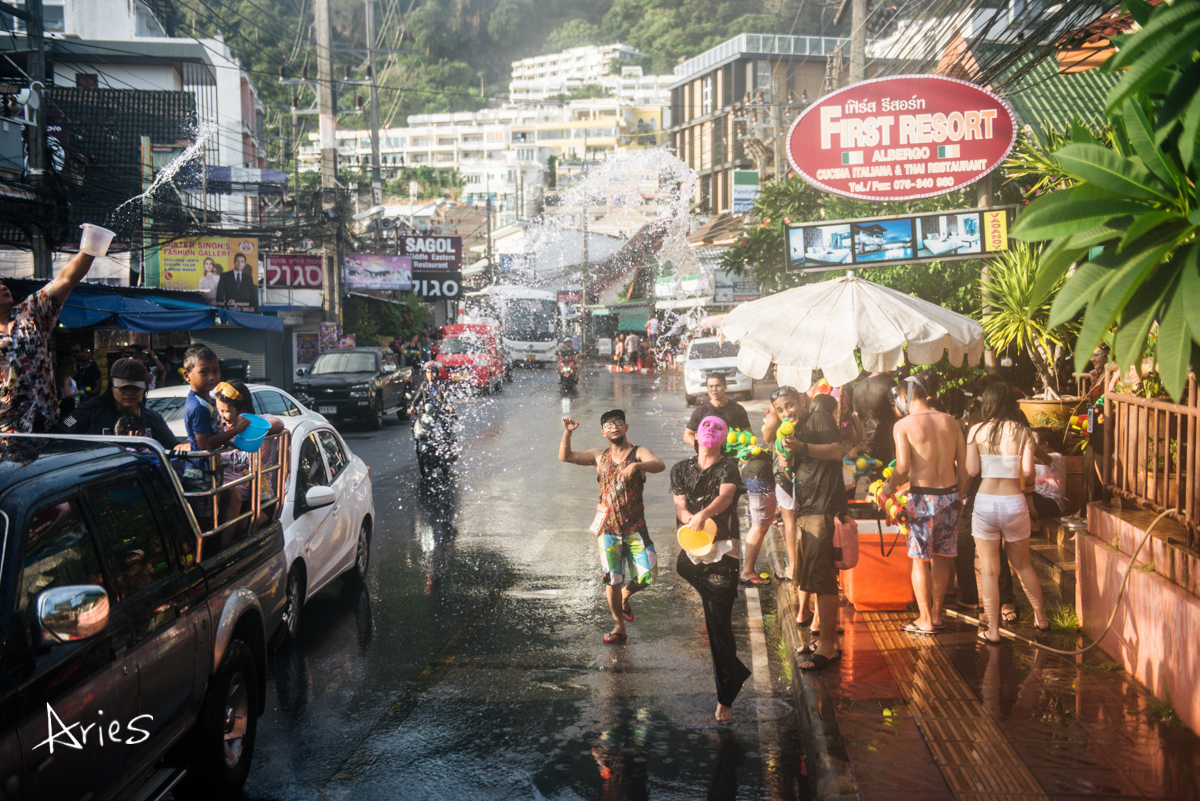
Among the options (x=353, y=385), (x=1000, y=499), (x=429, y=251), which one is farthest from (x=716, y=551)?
(x=429, y=251)

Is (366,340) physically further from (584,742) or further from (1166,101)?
(1166,101)

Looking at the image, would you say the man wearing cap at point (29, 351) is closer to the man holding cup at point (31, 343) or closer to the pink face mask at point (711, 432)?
the man holding cup at point (31, 343)

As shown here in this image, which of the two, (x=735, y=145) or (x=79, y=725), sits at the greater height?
(x=735, y=145)

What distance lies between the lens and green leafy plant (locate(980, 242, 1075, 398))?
10.2 meters

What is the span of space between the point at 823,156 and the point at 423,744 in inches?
270

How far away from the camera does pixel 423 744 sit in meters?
5.29

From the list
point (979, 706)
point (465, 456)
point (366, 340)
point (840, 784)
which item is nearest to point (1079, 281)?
point (840, 784)

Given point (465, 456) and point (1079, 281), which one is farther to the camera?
point (465, 456)

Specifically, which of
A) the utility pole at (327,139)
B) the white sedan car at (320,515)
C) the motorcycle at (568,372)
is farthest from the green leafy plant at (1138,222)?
the motorcycle at (568,372)

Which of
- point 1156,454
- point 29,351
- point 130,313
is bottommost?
point 1156,454

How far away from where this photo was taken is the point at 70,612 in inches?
117

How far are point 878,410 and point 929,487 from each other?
11.7 ft

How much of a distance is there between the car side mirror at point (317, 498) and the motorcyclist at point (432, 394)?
7983mm

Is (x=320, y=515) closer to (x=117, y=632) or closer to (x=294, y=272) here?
(x=117, y=632)
